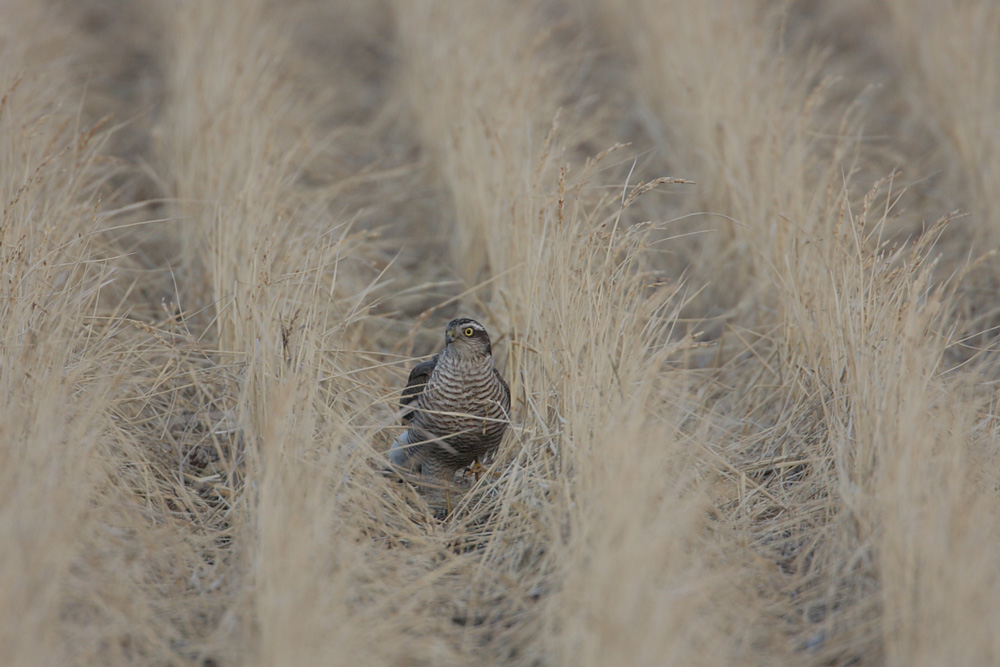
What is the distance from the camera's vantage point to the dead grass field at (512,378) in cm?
253

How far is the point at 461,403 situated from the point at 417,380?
1.26ft

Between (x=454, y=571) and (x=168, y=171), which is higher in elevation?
(x=454, y=571)

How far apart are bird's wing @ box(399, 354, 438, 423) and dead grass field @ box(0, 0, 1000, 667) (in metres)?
0.12

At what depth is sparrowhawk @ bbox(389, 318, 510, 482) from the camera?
11.2 ft

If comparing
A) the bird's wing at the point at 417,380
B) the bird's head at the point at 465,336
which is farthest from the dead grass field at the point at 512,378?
the bird's head at the point at 465,336

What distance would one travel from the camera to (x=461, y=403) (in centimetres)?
342

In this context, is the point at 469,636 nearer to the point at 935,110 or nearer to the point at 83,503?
the point at 83,503

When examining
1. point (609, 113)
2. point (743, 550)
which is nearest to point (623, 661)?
point (743, 550)

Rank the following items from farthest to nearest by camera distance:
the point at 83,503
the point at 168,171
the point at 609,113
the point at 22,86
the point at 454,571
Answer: the point at 609,113 < the point at 168,171 < the point at 22,86 < the point at 454,571 < the point at 83,503

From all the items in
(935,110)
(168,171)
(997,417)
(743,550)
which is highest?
(935,110)

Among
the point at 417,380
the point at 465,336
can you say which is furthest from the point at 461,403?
the point at 417,380

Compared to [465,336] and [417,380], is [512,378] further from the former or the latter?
[465,336]

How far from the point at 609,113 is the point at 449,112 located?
48.7 inches

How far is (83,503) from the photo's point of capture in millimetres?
2695
